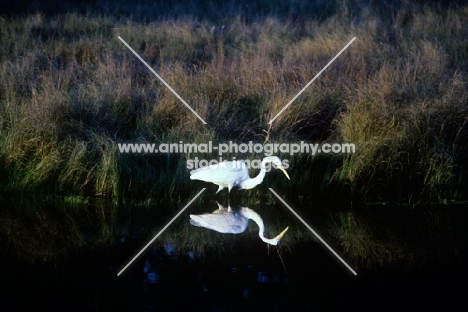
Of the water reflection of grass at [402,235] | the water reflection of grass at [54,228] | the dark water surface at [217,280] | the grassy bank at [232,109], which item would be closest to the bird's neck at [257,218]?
the dark water surface at [217,280]

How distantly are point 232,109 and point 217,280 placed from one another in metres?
3.58

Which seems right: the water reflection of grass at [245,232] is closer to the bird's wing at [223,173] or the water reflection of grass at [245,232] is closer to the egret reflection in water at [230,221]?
the egret reflection in water at [230,221]

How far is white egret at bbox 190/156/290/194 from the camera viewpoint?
294 inches

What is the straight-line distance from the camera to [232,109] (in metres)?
8.89

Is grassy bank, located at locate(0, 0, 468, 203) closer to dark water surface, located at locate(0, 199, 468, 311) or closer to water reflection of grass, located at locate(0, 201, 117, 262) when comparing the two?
water reflection of grass, located at locate(0, 201, 117, 262)

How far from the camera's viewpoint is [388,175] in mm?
7941

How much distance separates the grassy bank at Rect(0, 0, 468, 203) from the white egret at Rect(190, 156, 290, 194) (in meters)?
0.33

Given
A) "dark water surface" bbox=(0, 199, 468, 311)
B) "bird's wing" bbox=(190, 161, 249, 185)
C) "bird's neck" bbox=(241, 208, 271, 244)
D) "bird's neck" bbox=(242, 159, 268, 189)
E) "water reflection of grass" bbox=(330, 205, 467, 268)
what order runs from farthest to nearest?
"bird's neck" bbox=(242, 159, 268, 189), "bird's wing" bbox=(190, 161, 249, 185), "bird's neck" bbox=(241, 208, 271, 244), "water reflection of grass" bbox=(330, 205, 467, 268), "dark water surface" bbox=(0, 199, 468, 311)

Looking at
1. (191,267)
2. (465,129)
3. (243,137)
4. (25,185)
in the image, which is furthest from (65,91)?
(465,129)

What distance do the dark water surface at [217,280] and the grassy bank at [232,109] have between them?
1399 millimetres

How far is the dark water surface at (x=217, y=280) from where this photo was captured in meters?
5.24

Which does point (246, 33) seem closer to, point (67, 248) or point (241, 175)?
point (241, 175)

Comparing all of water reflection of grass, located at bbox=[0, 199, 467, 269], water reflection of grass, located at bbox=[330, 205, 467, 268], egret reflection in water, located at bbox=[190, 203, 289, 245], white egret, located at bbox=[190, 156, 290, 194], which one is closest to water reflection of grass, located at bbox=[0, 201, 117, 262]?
water reflection of grass, located at bbox=[0, 199, 467, 269]

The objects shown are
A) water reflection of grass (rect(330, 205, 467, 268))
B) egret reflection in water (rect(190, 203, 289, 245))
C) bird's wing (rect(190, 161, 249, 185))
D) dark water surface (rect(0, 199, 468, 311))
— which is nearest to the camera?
dark water surface (rect(0, 199, 468, 311))
